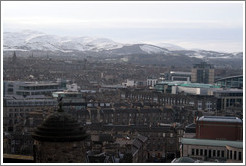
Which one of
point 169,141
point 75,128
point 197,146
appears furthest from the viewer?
point 169,141

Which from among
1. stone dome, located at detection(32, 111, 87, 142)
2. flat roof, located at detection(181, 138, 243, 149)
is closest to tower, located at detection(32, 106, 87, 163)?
stone dome, located at detection(32, 111, 87, 142)

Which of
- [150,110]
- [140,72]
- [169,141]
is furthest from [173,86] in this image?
[140,72]

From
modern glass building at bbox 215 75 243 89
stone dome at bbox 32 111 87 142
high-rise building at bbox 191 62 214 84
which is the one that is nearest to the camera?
stone dome at bbox 32 111 87 142

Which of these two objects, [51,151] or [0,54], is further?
[0,54]

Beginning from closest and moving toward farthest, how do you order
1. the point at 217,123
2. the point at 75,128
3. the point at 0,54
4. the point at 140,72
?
the point at 75,128 < the point at 0,54 < the point at 217,123 < the point at 140,72

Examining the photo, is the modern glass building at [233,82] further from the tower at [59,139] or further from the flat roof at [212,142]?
the tower at [59,139]

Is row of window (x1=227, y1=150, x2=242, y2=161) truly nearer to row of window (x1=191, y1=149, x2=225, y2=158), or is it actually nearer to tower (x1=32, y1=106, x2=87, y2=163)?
row of window (x1=191, y1=149, x2=225, y2=158)

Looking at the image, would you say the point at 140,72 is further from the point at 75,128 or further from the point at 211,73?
the point at 75,128

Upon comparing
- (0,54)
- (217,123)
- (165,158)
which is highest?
(0,54)
